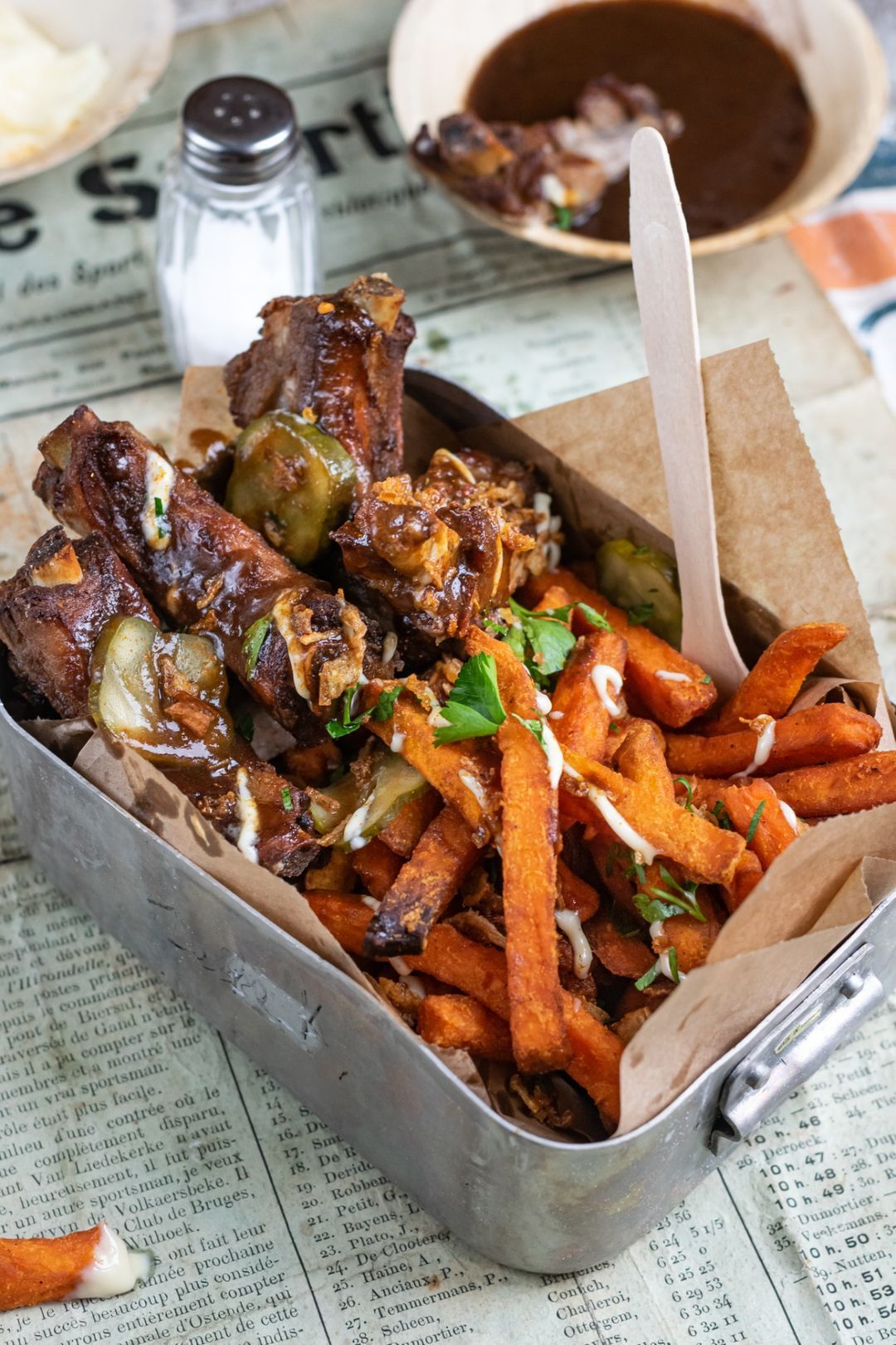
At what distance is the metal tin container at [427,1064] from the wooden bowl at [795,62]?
1.59 m

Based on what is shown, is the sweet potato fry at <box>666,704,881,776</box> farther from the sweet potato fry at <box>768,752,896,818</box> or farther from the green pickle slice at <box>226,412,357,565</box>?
the green pickle slice at <box>226,412,357,565</box>

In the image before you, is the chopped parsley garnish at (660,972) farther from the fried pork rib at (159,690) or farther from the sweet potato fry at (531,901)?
the fried pork rib at (159,690)

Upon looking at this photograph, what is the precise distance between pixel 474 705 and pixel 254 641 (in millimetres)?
289

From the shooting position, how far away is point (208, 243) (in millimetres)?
2621

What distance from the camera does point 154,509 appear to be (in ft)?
6.18

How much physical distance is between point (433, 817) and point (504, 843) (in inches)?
6.1

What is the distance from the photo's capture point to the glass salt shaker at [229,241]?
2.46m

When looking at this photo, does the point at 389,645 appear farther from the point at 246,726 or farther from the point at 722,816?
the point at 722,816

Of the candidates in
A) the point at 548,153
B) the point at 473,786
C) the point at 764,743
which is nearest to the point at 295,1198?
the point at 473,786

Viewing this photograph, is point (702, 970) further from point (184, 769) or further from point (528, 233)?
point (528, 233)

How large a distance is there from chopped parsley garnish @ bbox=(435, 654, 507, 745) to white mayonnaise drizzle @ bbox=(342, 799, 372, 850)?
0.46 ft

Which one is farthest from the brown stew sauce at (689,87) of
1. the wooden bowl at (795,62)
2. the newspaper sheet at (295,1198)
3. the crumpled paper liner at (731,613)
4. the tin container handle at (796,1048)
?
the tin container handle at (796,1048)

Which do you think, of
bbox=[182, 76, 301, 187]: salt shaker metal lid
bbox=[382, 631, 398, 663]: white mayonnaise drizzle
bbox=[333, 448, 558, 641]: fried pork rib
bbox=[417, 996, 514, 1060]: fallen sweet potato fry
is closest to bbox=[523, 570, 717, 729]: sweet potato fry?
bbox=[333, 448, 558, 641]: fried pork rib

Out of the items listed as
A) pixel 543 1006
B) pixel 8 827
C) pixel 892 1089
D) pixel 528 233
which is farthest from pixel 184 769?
pixel 528 233
